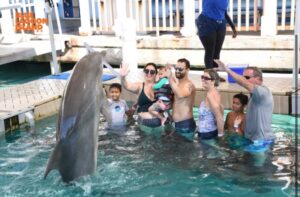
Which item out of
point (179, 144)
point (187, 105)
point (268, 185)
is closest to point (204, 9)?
point (187, 105)

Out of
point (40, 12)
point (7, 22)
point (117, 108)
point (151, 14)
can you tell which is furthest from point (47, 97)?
point (7, 22)

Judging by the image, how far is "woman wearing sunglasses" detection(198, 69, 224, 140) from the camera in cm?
630

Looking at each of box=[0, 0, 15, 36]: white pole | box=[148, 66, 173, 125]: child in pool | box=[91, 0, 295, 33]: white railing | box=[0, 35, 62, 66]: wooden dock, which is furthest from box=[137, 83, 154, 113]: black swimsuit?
box=[0, 0, 15, 36]: white pole

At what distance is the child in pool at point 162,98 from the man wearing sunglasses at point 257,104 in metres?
1.32

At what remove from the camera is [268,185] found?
17.3 feet

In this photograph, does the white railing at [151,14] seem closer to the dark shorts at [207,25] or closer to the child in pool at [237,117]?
the dark shorts at [207,25]

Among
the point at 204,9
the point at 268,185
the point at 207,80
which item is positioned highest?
the point at 204,9

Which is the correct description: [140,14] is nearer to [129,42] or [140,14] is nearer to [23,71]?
[129,42]

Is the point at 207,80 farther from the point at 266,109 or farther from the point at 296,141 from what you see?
the point at 296,141

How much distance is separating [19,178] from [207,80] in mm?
2612

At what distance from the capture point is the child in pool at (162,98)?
7.16 metres

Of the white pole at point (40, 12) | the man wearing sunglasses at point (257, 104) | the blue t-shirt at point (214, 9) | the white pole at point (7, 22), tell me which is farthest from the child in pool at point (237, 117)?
the white pole at point (7, 22)

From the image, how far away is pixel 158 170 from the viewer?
5871 mm

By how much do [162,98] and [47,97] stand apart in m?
2.72
